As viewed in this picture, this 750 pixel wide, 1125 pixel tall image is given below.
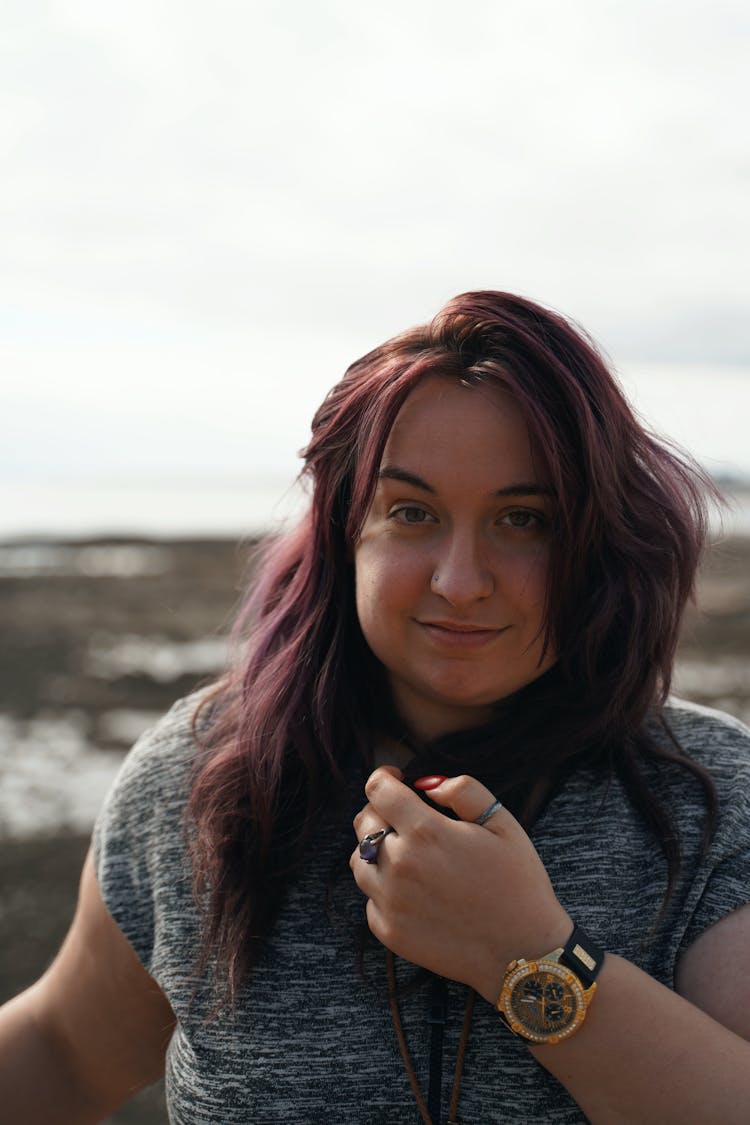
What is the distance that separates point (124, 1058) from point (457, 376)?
1358 mm

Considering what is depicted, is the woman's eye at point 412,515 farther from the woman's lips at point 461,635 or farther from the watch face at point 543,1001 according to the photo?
the watch face at point 543,1001

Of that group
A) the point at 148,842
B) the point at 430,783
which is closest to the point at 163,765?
the point at 148,842

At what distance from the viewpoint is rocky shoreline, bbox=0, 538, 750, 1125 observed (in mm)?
4938

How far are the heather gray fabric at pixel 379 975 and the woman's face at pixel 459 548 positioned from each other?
0.29m

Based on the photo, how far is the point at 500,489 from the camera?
66.2 inches

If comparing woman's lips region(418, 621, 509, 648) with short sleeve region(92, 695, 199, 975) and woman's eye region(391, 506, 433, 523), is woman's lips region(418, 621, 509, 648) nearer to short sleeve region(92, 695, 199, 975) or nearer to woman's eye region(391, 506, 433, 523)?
woman's eye region(391, 506, 433, 523)

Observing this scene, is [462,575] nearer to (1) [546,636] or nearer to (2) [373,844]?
(1) [546,636]

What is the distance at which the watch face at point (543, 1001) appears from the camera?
143 cm

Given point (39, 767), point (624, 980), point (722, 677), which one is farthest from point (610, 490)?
point (722, 677)

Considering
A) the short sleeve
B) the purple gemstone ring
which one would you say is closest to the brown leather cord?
the purple gemstone ring

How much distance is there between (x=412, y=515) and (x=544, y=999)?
2.45 feet

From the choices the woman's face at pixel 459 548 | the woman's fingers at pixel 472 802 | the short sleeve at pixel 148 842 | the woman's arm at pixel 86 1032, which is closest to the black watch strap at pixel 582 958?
the woman's fingers at pixel 472 802

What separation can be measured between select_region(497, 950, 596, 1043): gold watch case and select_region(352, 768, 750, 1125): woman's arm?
0.02 metres

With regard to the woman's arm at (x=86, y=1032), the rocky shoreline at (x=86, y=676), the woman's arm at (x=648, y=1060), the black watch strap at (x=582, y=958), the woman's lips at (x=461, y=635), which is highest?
the woman's lips at (x=461, y=635)
